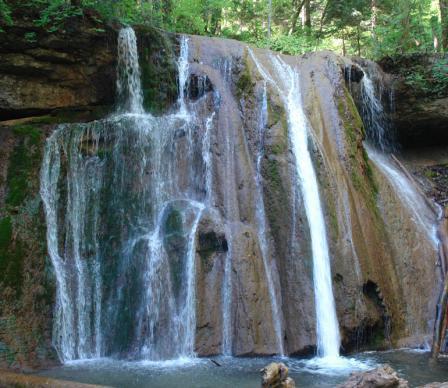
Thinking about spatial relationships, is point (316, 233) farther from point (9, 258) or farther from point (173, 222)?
point (9, 258)

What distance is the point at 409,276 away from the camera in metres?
10.2

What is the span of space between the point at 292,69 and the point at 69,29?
16.1 ft

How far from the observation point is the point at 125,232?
9297 millimetres

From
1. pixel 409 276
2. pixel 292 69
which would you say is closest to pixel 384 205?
pixel 409 276

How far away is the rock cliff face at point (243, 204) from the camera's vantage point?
8578mm

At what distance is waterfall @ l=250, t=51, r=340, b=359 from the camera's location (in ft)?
28.1

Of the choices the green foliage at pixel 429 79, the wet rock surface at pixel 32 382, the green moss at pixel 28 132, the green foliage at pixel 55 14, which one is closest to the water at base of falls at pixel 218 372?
the wet rock surface at pixel 32 382

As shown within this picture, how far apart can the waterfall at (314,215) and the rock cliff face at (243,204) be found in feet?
0.43

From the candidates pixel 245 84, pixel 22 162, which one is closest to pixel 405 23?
pixel 245 84

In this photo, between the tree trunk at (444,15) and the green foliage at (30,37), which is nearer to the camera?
the green foliage at (30,37)

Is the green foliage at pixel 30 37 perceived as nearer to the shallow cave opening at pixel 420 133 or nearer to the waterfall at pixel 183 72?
the waterfall at pixel 183 72

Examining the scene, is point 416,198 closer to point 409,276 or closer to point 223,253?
point 409,276

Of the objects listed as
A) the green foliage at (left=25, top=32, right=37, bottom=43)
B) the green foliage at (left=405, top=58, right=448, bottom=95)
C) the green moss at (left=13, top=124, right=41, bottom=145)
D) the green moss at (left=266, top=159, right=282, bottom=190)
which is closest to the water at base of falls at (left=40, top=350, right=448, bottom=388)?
the green moss at (left=266, top=159, right=282, bottom=190)

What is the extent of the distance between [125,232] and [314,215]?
11.0 feet
